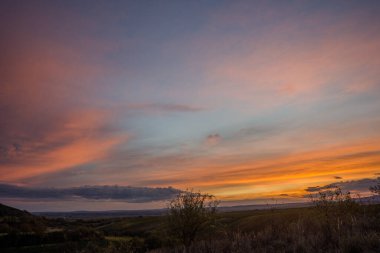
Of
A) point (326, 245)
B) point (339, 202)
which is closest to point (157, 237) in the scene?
point (339, 202)

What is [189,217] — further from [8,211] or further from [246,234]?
[8,211]

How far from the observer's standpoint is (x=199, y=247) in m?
15.3

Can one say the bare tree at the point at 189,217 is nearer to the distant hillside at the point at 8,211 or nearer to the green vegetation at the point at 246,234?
the green vegetation at the point at 246,234

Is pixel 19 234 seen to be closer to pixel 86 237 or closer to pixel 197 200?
pixel 86 237

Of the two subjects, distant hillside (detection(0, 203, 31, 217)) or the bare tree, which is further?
distant hillside (detection(0, 203, 31, 217))

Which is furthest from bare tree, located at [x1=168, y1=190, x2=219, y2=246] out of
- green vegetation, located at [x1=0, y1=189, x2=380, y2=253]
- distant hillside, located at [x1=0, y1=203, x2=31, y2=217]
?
distant hillside, located at [x1=0, y1=203, x2=31, y2=217]

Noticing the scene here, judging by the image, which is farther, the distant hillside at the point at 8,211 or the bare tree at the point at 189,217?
the distant hillside at the point at 8,211

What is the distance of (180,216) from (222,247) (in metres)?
11.5

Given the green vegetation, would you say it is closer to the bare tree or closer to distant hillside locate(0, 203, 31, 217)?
the bare tree

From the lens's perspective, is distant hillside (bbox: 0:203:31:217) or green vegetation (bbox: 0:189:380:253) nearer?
green vegetation (bbox: 0:189:380:253)

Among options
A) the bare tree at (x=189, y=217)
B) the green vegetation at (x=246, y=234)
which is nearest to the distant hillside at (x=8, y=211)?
the green vegetation at (x=246, y=234)

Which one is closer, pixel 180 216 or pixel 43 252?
pixel 180 216

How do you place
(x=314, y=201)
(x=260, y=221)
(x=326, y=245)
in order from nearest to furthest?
1. (x=326, y=245)
2. (x=314, y=201)
3. (x=260, y=221)

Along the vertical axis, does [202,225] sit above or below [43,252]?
above
